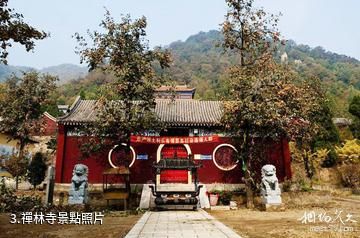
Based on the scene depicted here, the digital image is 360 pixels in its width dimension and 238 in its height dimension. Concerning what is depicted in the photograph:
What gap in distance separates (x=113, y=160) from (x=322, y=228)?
46.0 ft

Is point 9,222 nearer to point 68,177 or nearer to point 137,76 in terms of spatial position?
point 137,76

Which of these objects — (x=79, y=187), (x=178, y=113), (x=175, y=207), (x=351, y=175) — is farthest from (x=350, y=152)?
(x=79, y=187)

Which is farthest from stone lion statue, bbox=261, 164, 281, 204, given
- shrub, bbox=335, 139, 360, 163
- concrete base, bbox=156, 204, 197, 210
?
shrub, bbox=335, 139, 360, 163

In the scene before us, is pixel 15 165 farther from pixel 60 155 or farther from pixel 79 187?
pixel 79 187

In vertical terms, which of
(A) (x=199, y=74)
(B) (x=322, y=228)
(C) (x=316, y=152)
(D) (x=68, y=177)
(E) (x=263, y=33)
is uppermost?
(A) (x=199, y=74)

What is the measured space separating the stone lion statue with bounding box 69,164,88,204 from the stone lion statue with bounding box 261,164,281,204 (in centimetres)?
767

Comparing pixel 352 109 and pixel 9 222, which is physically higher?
pixel 352 109

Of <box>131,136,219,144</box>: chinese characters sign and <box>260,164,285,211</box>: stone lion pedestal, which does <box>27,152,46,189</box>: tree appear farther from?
<box>260,164,285,211</box>: stone lion pedestal

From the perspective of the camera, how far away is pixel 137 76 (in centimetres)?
1554

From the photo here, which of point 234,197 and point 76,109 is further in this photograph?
point 76,109

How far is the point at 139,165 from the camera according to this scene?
2077 cm

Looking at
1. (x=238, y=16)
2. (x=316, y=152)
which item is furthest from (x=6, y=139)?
(x=316, y=152)

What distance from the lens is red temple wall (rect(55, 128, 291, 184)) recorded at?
20672 millimetres

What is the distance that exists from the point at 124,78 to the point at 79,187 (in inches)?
196
